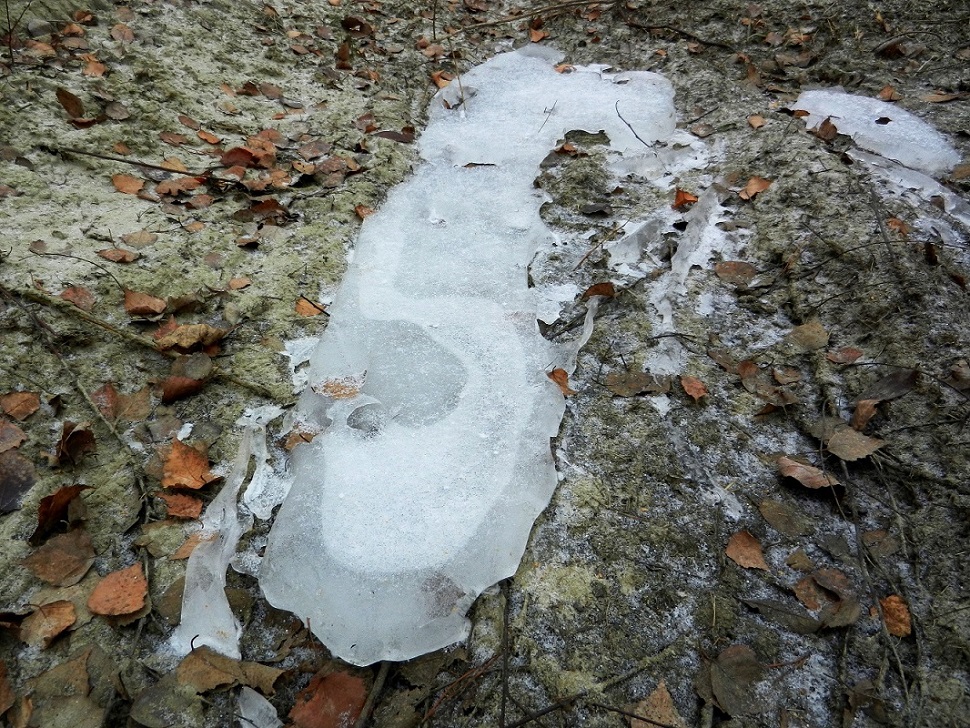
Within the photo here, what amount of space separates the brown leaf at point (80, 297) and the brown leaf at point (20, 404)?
1.01 ft

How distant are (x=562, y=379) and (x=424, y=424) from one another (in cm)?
44

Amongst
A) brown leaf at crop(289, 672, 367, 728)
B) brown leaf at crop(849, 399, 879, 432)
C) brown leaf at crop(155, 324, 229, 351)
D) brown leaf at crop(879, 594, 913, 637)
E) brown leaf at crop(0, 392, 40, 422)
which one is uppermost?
brown leaf at crop(0, 392, 40, 422)

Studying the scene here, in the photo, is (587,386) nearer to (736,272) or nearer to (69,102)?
(736,272)

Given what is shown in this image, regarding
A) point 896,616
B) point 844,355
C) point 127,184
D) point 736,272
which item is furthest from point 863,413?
point 127,184

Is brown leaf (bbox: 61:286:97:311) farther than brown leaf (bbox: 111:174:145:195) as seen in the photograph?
No

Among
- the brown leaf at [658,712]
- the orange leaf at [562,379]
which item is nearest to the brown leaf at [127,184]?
the orange leaf at [562,379]

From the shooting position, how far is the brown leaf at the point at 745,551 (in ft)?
4.32

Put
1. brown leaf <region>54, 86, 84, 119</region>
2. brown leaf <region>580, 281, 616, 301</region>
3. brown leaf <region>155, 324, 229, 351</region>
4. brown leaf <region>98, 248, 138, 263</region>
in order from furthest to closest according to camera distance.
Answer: brown leaf <region>54, 86, 84, 119</region> → brown leaf <region>580, 281, 616, 301</region> → brown leaf <region>98, 248, 138, 263</region> → brown leaf <region>155, 324, 229, 351</region>

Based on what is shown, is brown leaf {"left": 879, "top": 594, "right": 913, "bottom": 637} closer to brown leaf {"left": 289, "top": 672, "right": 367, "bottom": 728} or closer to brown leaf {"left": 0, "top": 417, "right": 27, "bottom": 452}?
brown leaf {"left": 289, "top": 672, "right": 367, "bottom": 728}

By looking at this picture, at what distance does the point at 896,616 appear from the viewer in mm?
1199

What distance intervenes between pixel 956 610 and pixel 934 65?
283 cm

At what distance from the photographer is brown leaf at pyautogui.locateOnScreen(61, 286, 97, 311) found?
1.62 meters

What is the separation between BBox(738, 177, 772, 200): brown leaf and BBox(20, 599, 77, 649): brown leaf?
2484 millimetres

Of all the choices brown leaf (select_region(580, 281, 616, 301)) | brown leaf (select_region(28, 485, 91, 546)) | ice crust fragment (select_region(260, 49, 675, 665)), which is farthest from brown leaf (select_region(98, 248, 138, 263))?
brown leaf (select_region(580, 281, 616, 301))
